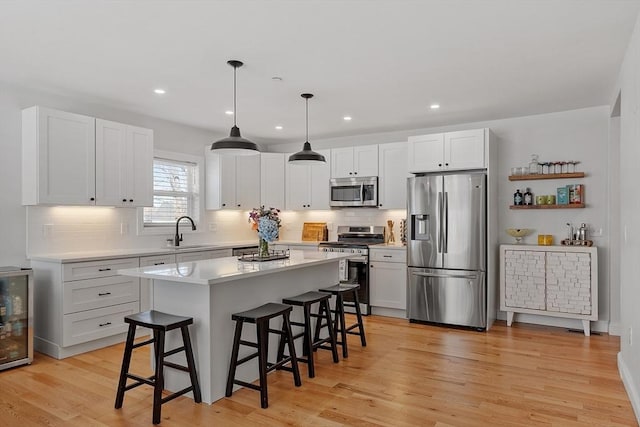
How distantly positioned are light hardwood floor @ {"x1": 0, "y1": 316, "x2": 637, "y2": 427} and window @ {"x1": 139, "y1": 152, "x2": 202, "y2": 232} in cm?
175

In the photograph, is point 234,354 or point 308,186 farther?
point 308,186

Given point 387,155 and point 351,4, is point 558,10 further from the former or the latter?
point 387,155

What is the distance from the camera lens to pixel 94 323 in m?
4.21

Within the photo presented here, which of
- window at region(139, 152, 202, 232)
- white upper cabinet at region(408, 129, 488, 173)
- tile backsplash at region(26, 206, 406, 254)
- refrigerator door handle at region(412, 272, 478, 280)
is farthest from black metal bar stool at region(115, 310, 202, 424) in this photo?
white upper cabinet at region(408, 129, 488, 173)

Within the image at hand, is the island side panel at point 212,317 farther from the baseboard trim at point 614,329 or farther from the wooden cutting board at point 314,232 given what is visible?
the baseboard trim at point 614,329

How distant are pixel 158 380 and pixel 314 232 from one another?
14.0ft

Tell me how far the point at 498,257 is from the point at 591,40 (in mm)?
2872

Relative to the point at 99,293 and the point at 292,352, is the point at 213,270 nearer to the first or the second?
the point at 292,352

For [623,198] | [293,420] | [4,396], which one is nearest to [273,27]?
[293,420]

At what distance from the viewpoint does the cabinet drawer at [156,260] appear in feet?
15.2

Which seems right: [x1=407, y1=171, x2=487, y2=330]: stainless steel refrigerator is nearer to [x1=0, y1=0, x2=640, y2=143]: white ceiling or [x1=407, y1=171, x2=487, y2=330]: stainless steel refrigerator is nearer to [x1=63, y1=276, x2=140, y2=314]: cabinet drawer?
[x1=0, y1=0, x2=640, y2=143]: white ceiling

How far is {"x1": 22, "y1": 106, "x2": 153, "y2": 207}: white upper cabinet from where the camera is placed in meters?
4.09

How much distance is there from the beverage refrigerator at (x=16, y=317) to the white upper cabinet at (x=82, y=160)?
2.37ft

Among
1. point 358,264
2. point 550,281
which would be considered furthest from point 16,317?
point 550,281
